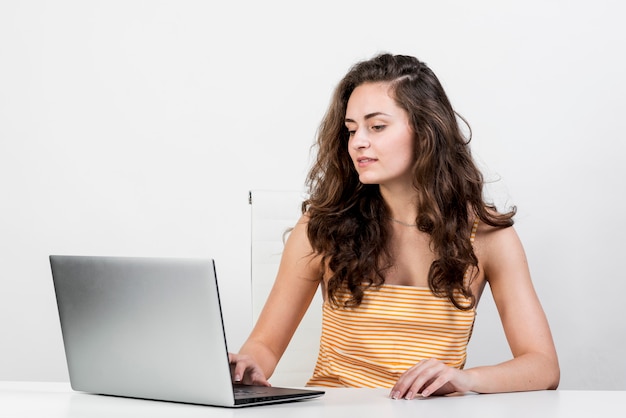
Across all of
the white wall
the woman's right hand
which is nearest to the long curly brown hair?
the woman's right hand

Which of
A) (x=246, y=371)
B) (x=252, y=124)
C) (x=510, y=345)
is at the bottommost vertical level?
(x=510, y=345)

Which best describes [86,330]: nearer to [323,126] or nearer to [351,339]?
[351,339]

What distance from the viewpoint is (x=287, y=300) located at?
2156mm

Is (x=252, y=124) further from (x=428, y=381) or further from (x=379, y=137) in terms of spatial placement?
(x=428, y=381)

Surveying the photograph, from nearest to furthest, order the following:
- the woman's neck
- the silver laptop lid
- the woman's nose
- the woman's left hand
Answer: the silver laptop lid → the woman's left hand → the woman's nose → the woman's neck

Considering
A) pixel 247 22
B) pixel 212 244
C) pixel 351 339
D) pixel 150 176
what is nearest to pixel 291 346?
pixel 351 339

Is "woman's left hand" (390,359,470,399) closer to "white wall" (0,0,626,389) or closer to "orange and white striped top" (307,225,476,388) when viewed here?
"orange and white striped top" (307,225,476,388)

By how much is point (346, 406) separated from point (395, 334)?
682mm

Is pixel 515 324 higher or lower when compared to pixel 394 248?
lower

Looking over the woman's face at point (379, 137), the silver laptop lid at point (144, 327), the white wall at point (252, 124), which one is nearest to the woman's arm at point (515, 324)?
the woman's face at point (379, 137)

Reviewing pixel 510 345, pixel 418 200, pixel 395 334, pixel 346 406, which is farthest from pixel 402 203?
pixel 346 406

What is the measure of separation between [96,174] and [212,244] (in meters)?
0.50

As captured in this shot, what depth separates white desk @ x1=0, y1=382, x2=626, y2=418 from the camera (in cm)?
129

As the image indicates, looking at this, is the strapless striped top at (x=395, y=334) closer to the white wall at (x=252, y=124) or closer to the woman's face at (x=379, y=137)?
the woman's face at (x=379, y=137)
